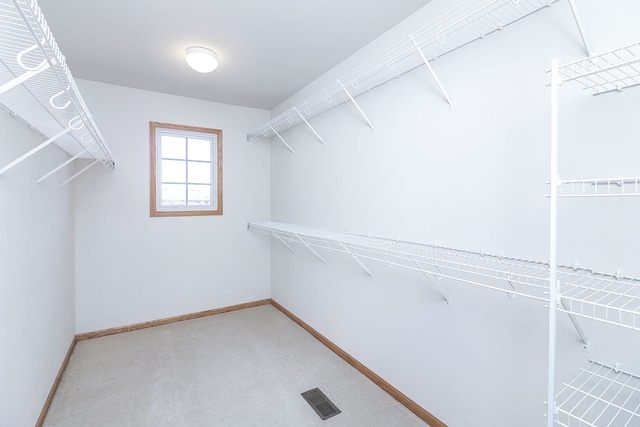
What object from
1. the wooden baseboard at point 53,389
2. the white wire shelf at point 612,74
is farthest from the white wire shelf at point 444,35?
the wooden baseboard at point 53,389

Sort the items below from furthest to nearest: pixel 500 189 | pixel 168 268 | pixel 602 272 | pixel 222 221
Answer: pixel 222 221 → pixel 168 268 → pixel 500 189 → pixel 602 272

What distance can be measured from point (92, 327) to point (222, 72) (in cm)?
276

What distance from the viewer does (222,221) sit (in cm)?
353

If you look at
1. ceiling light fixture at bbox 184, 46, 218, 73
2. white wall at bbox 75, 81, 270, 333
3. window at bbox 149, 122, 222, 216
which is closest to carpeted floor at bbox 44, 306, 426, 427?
white wall at bbox 75, 81, 270, 333

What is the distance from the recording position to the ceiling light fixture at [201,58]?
7.22 ft

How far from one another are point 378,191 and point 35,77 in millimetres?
1825

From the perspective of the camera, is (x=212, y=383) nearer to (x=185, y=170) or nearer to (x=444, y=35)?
(x=185, y=170)

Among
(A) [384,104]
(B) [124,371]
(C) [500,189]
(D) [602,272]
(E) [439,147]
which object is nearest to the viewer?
(D) [602,272]

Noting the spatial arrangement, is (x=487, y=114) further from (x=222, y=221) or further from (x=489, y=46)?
(x=222, y=221)

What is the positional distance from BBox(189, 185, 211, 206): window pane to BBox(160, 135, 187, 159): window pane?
373mm

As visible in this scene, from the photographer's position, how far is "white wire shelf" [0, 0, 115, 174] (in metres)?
0.73

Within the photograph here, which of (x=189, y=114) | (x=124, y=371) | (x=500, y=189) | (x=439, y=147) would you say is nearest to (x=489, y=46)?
(x=439, y=147)

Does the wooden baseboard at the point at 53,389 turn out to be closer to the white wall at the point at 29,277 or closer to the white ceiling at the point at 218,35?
the white wall at the point at 29,277

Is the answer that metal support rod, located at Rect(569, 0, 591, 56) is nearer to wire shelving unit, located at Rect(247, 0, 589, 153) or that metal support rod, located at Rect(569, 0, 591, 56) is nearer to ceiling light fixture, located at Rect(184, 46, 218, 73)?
wire shelving unit, located at Rect(247, 0, 589, 153)
